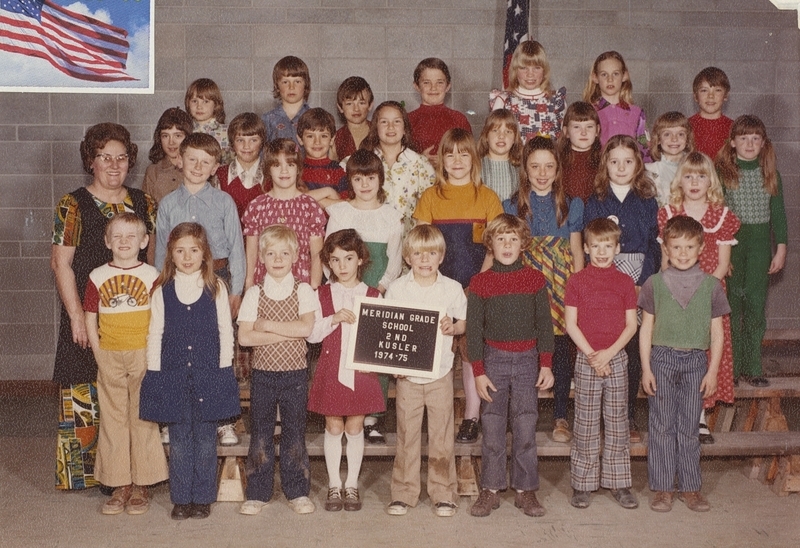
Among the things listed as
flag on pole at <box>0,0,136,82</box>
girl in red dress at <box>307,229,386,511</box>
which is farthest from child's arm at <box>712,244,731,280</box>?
flag on pole at <box>0,0,136,82</box>

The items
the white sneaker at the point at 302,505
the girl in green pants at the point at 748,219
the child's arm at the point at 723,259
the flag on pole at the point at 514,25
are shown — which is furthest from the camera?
the flag on pole at the point at 514,25

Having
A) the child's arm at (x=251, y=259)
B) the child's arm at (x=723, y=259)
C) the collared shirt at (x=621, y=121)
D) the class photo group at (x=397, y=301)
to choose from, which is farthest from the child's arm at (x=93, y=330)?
the child's arm at (x=723, y=259)

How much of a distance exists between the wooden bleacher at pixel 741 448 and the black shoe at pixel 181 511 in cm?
26

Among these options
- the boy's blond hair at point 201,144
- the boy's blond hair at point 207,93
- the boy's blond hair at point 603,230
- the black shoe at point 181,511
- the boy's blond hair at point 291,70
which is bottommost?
the black shoe at point 181,511

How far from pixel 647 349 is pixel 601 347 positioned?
25 centimetres

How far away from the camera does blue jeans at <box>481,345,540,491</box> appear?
15.0ft

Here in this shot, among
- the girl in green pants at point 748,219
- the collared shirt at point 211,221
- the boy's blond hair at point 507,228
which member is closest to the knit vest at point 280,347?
the collared shirt at point 211,221

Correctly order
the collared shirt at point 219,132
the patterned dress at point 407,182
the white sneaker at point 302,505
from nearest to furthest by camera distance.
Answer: the white sneaker at point 302,505 < the patterned dress at point 407,182 < the collared shirt at point 219,132

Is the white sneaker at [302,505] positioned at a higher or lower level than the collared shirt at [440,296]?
lower

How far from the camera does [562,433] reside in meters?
4.95

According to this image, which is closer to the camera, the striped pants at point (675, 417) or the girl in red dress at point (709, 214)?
the striped pants at point (675, 417)

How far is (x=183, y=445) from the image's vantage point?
457 cm

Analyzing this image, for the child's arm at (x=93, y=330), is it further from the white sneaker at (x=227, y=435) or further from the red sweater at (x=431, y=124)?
the red sweater at (x=431, y=124)

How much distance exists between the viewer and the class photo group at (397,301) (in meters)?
4.57
